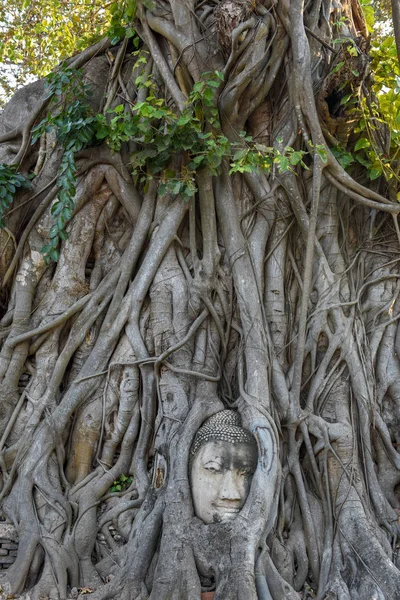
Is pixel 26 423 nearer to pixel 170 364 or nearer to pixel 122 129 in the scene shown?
pixel 170 364

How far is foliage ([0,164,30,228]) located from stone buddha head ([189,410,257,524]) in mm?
2395

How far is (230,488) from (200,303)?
4.83ft

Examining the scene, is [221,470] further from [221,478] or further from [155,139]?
[155,139]

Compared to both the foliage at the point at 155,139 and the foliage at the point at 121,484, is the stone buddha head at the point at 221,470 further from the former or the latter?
the foliage at the point at 155,139

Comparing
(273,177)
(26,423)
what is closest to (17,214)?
(26,423)

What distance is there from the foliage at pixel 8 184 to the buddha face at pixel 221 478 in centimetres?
246

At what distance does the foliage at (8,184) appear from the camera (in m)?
5.25

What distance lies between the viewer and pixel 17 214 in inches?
218

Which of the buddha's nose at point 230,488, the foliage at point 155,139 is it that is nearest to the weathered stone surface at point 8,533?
the buddha's nose at point 230,488

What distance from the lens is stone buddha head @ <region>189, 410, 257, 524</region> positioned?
3967 millimetres

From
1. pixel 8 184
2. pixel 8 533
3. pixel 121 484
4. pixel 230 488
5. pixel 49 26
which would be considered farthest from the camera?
pixel 49 26

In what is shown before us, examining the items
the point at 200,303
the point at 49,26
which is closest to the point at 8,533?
the point at 200,303

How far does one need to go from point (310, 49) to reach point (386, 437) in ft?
9.92

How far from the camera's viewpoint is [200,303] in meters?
4.95
